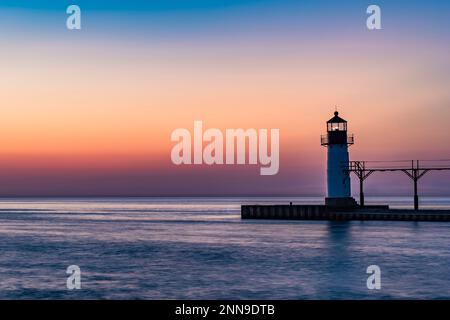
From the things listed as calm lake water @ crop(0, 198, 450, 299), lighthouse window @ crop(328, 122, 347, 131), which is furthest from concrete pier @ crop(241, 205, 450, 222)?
lighthouse window @ crop(328, 122, 347, 131)

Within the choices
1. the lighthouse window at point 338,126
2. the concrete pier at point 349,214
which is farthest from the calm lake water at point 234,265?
the lighthouse window at point 338,126

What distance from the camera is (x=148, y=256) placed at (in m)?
38.7

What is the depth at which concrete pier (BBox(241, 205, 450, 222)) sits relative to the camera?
57281 millimetres

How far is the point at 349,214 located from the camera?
192 feet

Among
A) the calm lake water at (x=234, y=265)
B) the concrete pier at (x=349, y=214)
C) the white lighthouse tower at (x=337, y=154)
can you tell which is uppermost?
the white lighthouse tower at (x=337, y=154)

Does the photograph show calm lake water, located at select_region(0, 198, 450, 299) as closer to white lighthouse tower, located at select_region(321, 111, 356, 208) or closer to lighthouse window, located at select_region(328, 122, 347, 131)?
white lighthouse tower, located at select_region(321, 111, 356, 208)

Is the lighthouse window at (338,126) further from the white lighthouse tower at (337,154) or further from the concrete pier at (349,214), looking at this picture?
the concrete pier at (349,214)

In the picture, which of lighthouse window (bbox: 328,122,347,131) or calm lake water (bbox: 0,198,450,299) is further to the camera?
lighthouse window (bbox: 328,122,347,131)

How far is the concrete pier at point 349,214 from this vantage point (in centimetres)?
5728

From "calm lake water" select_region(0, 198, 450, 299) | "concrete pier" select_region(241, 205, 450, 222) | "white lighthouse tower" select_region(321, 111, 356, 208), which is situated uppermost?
"white lighthouse tower" select_region(321, 111, 356, 208)

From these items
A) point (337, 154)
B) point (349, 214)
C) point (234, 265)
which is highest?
point (337, 154)

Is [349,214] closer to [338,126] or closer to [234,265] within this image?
[338,126]

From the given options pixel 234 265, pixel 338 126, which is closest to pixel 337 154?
pixel 338 126

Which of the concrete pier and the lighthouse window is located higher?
the lighthouse window
